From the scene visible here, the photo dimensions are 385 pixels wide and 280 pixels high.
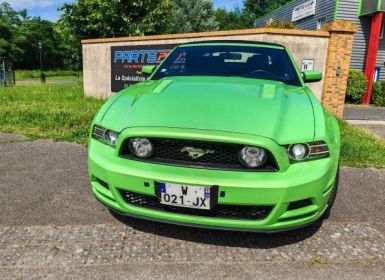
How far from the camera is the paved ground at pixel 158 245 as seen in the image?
101 inches

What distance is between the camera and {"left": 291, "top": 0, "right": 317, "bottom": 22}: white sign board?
1933 cm

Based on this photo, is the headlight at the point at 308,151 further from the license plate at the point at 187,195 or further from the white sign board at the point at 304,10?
the white sign board at the point at 304,10

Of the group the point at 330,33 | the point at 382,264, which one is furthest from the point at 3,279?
the point at 330,33

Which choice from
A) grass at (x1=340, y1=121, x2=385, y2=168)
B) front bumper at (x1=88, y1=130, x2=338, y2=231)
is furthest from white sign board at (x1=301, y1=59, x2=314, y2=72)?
front bumper at (x1=88, y1=130, x2=338, y2=231)

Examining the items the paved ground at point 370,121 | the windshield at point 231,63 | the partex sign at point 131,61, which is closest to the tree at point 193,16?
the partex sign at point 131,61

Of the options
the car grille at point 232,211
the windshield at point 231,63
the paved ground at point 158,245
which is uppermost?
the windshield at point 231,63

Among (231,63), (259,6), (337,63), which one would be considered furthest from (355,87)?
(259,6)

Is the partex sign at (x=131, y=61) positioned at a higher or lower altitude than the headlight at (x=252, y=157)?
higher

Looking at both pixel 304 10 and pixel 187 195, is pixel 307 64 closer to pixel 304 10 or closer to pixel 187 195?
pixel 187 195

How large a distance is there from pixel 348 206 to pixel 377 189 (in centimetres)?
76

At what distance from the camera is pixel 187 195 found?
2506 mm

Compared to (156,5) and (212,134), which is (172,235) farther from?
(156,5)

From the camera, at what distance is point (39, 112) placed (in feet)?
25.8

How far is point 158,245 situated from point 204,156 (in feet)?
2.70
